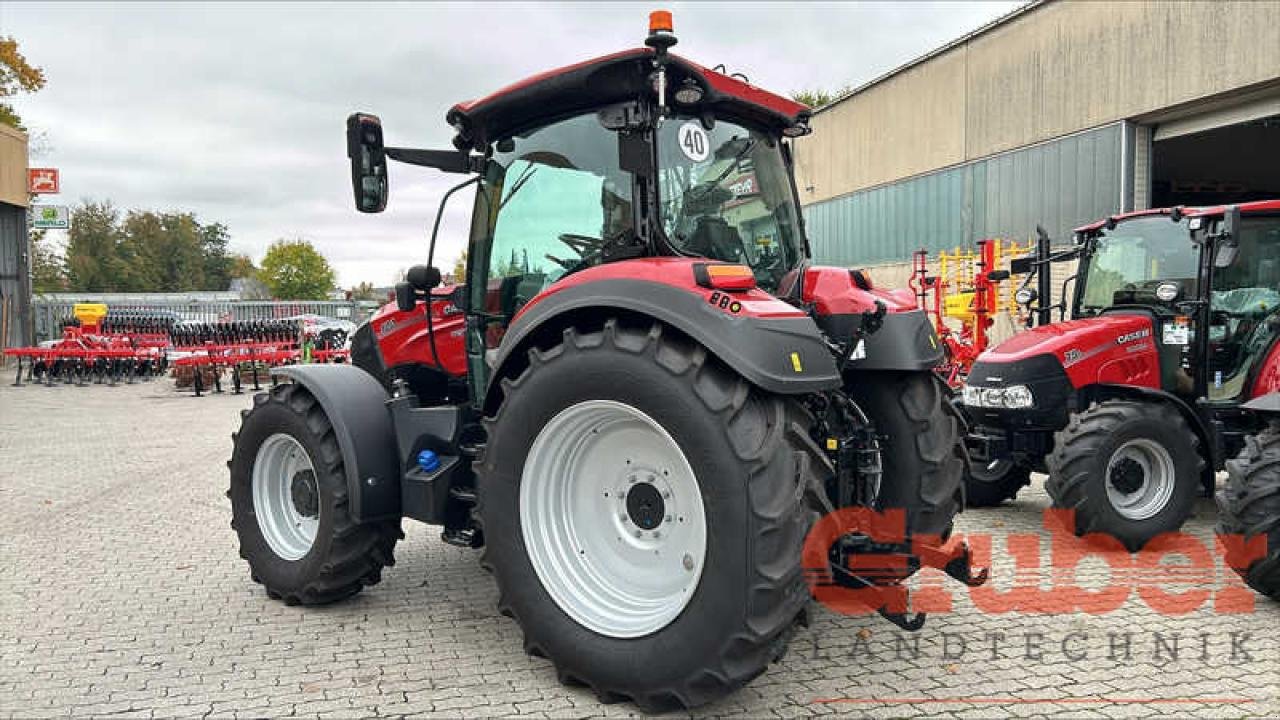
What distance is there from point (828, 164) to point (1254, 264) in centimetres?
1832

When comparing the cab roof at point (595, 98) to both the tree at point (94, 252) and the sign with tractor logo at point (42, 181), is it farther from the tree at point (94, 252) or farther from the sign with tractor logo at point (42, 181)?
the tree at point (94, 252)

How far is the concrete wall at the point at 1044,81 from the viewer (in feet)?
42.7

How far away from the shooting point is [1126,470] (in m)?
5.95

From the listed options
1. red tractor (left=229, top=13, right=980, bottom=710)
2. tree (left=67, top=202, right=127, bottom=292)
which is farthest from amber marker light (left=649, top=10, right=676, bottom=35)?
tree (left=67, top=202, right=127, bottom=292)

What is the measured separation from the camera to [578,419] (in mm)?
3492

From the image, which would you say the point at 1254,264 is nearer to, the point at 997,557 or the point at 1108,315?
the point at 1108,315

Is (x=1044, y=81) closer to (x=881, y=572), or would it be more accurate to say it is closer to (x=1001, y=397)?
(x=1001, y=397)

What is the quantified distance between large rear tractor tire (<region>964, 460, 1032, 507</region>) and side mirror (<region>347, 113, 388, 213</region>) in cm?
487

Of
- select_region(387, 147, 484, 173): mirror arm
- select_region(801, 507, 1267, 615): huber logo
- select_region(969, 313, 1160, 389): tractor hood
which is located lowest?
select_region(801, 507, 1267, 615): huber logo

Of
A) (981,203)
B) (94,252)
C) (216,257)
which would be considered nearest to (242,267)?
(216,257)

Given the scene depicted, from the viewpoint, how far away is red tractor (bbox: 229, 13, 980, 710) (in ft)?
10.2

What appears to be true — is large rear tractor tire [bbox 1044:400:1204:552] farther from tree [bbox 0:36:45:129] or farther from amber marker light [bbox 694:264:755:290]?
tree [bbox 0:36:45:129]

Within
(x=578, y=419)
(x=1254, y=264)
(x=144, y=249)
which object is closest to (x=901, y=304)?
(x=578, y=419)

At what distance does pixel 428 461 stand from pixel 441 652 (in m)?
0.94
